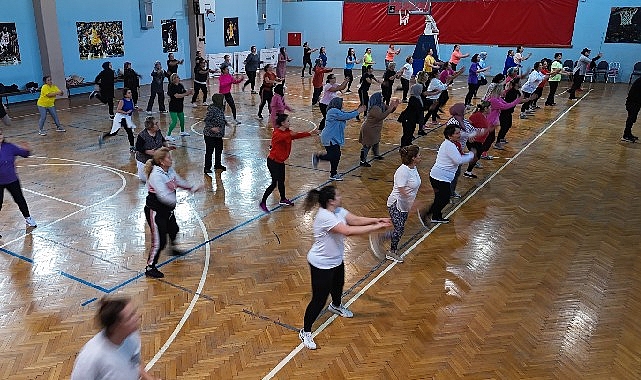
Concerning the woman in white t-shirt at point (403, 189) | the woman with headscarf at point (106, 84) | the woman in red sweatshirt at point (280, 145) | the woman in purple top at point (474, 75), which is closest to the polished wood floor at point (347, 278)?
the woman in white t-shirt at point (403, 189)

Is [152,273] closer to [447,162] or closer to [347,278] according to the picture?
[347,278]

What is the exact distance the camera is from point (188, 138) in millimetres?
12523

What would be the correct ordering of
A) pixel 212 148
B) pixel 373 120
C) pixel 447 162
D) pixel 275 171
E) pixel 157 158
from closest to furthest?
pixel 157 158, pixel 447 162, pixel 275 171, pixel 212 148, pixel 373 120

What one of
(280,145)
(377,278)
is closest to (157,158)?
(280,145)

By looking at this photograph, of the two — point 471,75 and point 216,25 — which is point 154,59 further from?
point 471,75

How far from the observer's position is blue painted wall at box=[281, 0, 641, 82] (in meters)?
22.0

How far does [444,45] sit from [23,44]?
18630 millimetres

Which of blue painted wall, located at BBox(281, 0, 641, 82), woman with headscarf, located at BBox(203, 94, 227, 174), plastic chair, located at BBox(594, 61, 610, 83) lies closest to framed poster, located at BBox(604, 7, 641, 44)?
blue painted wall, located at BBox(281, 0, 641, 82)

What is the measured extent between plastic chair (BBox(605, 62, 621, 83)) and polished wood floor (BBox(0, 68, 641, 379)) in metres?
13.5

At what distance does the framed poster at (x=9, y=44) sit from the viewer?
632 inches

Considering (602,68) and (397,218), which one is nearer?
(397,218)

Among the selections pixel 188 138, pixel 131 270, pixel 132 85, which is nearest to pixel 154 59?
pixel 132 85

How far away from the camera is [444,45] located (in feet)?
84.5

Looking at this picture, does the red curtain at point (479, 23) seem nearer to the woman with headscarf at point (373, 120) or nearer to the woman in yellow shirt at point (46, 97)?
the woman with headscarf at point (373, 120)
